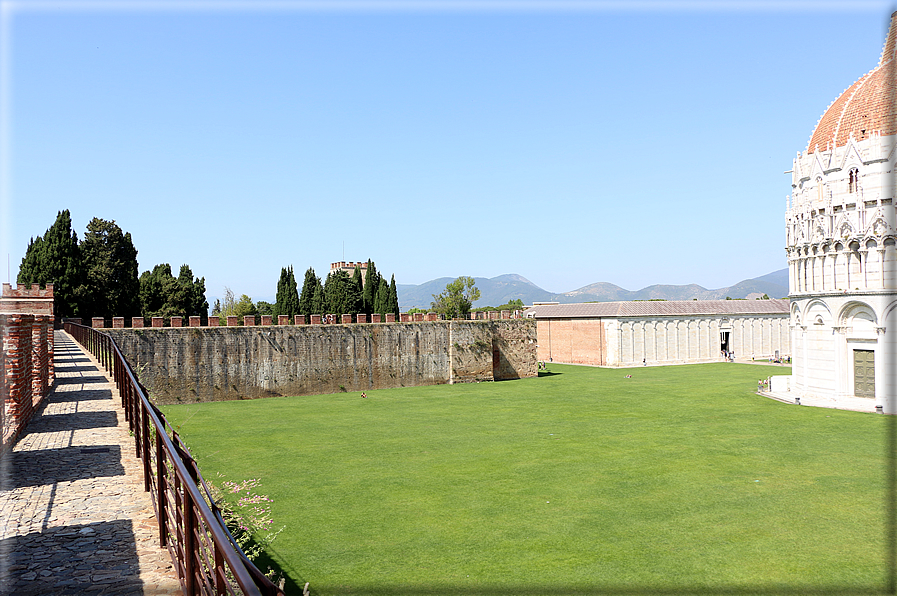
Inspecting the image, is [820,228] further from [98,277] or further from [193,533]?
[98,277]

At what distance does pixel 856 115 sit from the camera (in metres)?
28.6

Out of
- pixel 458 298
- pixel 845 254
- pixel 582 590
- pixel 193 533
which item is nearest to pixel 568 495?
pixel 582 590

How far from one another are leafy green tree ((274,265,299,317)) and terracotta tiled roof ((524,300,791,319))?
28.5 meters

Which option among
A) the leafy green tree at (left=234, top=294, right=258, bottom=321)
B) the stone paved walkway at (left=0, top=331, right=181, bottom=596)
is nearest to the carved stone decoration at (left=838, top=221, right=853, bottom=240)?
the stone paved walkway at (left=0, top=331, right=181, bottom=596)

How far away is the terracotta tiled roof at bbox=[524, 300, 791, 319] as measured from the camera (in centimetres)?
5181

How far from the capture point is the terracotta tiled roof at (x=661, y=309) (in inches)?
2040

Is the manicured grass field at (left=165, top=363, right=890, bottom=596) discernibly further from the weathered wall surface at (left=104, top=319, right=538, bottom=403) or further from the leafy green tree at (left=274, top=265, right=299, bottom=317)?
the leafy green tree at (left=274, top=265, right=299, bottom=317)

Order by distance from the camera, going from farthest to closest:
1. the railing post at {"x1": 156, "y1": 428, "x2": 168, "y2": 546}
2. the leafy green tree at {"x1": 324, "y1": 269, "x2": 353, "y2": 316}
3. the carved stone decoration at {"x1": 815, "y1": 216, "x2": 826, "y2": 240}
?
the leafy green tree at {"x1": 324, "y1": 269, "x2": 353, "y2": 316}, the carved stone decoration at {"x1": 815, "y1": 216, "x2": 826, "y2": 240}, the railing post at {"x1": 156, "y1": 428, "x2": 168, "y2": 546}

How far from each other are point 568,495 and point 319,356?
23.7 meters

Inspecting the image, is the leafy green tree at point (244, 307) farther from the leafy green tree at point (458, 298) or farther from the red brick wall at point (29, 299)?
the red brick wall at point (29, 299)

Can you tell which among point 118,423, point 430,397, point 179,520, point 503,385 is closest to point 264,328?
point 430,397

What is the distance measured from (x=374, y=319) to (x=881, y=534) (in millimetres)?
29782

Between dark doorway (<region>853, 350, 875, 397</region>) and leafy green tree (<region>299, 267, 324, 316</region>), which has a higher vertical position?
leafy green tree (<region>299, 267, 324, 316</region>)

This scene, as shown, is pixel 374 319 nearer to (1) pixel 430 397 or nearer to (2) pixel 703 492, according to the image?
(1) pixel 430 397
